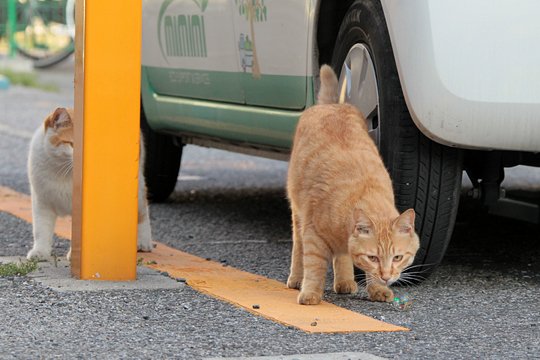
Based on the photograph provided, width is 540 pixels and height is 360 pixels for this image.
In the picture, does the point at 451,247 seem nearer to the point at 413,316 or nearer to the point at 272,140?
the point at 272,140

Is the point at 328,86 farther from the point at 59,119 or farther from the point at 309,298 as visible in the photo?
the point at 59,119

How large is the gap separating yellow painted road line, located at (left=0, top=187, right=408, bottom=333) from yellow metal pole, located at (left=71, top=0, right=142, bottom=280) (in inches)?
13.2

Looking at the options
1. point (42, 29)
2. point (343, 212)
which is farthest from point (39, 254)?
point (42, 29)

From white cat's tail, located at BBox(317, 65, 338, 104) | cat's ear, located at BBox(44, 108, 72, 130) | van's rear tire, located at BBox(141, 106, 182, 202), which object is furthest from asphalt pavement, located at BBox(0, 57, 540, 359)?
white cat's tail, located at BBox(317, 65, 338, 104)

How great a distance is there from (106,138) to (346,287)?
1.05 meters

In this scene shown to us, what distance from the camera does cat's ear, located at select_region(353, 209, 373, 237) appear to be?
160 inches

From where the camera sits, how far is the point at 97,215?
452 centimetres

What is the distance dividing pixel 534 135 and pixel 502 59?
29 cm

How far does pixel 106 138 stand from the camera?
4512mm

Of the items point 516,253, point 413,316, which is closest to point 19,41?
point 516,253

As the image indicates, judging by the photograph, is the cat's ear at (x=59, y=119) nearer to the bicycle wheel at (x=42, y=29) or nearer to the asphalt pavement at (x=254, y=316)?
the asphalt pavement at (x=254, y=316)

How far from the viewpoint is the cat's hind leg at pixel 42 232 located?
5047mm

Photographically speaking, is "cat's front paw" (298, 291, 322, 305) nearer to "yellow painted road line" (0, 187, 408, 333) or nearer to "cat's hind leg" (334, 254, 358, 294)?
"yellow painted road line" (0, 187, 408, 333)

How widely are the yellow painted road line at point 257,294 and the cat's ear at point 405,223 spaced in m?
0.32
